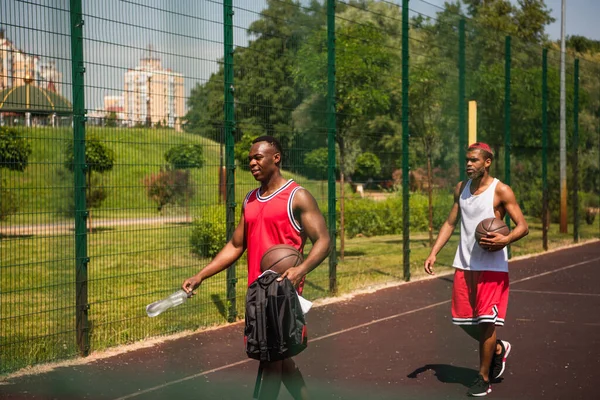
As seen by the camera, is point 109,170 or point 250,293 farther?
point 109,170

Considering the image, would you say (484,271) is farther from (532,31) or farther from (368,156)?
(532,31)

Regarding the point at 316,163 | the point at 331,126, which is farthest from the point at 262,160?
the point at 331,126

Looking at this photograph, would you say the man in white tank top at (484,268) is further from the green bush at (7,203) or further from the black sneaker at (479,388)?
the green bush at (7,203)

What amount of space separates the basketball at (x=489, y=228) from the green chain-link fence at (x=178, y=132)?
363cm

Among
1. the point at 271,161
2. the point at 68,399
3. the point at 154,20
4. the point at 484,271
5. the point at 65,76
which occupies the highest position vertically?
the point at 154,20

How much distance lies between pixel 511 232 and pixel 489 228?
0.19 m

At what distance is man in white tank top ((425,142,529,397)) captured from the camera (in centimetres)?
682

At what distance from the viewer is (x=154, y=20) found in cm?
920

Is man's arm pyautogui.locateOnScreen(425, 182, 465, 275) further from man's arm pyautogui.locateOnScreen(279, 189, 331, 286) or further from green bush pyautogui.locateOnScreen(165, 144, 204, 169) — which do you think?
green bush pyautogui.locateOnScreen(165, 144, 204, 169)

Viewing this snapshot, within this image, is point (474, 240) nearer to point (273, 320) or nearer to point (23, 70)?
point (273, 320)

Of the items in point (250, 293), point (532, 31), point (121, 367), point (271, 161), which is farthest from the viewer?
point (532, 31)

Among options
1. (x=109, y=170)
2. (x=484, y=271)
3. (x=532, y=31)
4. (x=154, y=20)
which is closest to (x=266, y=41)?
(x=154, y=20)

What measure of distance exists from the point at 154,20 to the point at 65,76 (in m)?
1.44

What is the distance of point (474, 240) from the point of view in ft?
23.0
